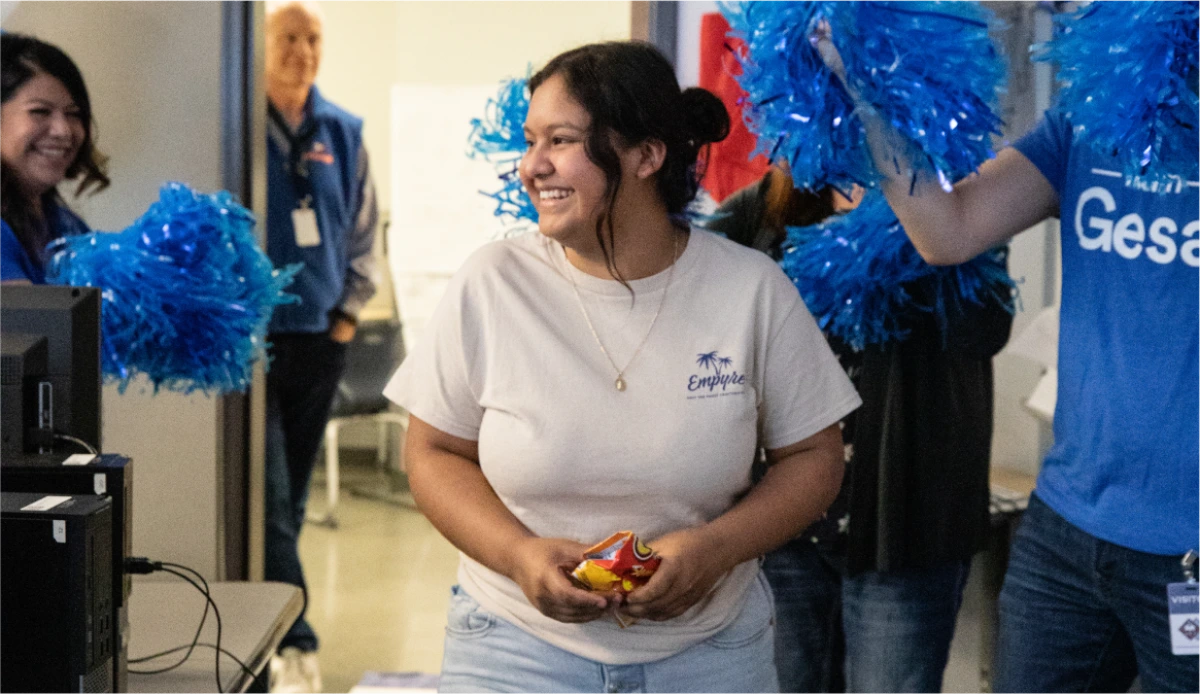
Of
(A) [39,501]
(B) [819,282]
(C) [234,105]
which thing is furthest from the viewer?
(C) [234,105]

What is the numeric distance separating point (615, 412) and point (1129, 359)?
2.11ft

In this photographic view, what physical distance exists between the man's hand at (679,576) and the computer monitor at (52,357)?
704mm

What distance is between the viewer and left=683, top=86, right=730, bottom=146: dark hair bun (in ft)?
5.28

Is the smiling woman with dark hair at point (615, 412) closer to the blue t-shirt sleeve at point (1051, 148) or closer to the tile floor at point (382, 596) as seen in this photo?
the blue t-shirt sleeve at point (1051, 148)

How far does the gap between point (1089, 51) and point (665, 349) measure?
60 centimetres

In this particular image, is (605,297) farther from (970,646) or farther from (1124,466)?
(970,646)

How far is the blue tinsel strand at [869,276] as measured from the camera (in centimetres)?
195

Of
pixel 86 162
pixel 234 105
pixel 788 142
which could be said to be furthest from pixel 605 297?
pixel 234 105

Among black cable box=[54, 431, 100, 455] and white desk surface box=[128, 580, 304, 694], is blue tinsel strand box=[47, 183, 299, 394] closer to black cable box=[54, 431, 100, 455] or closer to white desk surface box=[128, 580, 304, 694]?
white desk surface box=[128, 580, 304, 694]

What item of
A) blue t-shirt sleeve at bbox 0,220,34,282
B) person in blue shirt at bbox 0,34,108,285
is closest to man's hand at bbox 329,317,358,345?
person in blue shirt at bbox 0,34,108,285

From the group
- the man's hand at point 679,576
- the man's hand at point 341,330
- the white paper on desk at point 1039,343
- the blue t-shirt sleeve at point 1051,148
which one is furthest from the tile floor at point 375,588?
the blue t-shirt sleeve at point 1051,148

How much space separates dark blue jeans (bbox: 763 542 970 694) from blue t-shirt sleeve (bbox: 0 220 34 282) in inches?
54.9

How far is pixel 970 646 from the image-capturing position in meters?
2.77

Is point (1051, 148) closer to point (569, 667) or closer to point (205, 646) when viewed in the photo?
point (569, 667)
